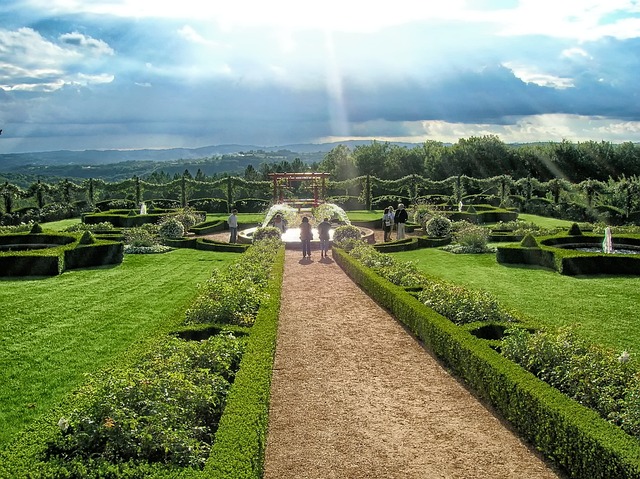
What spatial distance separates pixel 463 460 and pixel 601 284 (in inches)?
387

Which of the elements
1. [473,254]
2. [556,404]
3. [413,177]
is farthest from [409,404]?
[413,177]

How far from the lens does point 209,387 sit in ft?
18.6

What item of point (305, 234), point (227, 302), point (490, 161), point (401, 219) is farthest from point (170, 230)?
point (490, 161)

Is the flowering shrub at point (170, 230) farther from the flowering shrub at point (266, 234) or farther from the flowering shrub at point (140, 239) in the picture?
the flowering shrub at point (266, 234)

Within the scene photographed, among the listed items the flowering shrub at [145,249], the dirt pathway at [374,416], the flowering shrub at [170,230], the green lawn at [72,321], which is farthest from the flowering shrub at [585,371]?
the flowering shrub at [170,230]

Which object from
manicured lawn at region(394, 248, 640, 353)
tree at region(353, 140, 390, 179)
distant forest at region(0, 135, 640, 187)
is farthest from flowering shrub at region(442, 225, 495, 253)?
tree at region(353, 140, 390, 179)

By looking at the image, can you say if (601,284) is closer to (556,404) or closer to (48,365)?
(556,404)

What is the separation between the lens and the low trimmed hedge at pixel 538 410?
15.4 feet

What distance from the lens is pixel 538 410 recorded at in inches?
223

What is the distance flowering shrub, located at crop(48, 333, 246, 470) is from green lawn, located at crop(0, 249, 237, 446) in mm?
1801

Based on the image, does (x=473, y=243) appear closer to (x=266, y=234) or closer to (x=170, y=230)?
(x=266, y=234)

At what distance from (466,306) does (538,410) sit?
3.58m

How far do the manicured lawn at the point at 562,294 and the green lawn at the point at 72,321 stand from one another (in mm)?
6763

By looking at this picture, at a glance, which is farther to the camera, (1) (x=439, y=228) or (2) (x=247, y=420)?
(1) (x=439, y=228)
